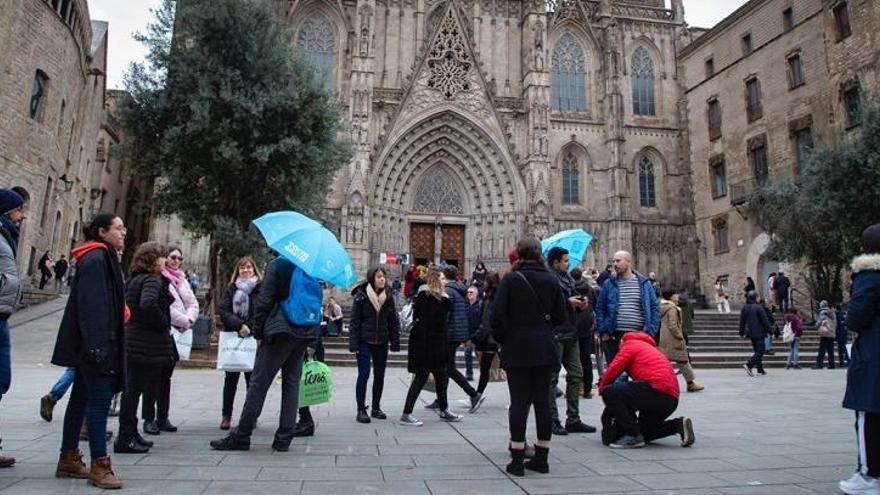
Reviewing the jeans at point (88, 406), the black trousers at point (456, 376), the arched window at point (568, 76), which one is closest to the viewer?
the jeans at point (88, 406)

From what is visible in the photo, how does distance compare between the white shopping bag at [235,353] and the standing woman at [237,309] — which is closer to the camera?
the white shopping bag at [235,353]

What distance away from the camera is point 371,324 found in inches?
278

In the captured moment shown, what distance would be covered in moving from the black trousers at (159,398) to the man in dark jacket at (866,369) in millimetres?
6186

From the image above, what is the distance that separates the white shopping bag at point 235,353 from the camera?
20.0 feet

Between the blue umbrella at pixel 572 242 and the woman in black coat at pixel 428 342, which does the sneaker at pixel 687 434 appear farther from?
the blue umbrella at pixel 572 242

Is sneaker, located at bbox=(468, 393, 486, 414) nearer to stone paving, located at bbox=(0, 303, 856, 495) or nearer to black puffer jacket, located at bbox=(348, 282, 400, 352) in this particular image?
stone paving, located at bbox=(0, 303, 856, 495)

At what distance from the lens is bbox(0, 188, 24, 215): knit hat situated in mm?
4461

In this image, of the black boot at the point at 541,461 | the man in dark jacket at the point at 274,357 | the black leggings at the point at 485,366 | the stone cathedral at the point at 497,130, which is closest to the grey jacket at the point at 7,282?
the man in dark jacket at the point at 274,357

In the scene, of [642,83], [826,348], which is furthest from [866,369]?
[642,83]

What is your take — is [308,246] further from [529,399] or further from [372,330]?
[529,399]

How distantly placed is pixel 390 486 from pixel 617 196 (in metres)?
29.4

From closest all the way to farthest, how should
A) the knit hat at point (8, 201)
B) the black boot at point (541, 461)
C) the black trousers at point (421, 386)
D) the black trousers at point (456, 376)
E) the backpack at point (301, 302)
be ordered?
the knit hat at point (8, 201) < the black boot at point (541, 461) < the backpack at point (301, 302) < the black trousers at point (421, 386) < the black trousers at point (456, 376)

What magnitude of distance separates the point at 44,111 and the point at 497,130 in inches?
800

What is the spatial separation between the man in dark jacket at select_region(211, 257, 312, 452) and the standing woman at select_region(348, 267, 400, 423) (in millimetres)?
1545
